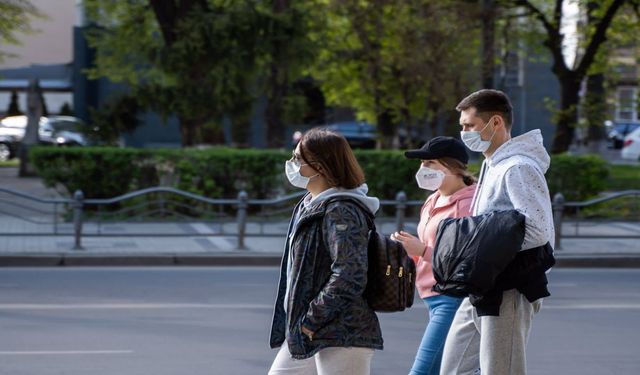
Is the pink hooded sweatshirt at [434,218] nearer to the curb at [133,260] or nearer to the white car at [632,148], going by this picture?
the curb at [133,260]

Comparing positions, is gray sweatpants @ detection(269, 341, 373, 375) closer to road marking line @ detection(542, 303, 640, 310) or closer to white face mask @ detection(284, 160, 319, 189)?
white face mask @ detection(284, 160, 319, 189)

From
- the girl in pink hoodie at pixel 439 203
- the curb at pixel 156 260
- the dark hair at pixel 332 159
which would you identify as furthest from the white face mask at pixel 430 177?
the curb at pixel 156 260

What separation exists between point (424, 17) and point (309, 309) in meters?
19.7

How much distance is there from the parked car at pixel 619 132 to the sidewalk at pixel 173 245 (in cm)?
3332

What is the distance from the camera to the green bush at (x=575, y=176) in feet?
63.2

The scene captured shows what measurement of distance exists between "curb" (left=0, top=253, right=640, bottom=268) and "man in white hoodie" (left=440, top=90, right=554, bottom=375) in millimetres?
9640

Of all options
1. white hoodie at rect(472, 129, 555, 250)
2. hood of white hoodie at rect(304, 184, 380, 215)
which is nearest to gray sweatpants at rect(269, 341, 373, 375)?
hood of white hoodie at rect(304, 184, 380, 215)

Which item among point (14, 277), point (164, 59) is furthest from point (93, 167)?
point (14, 277)

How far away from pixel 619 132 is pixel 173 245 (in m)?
39.3

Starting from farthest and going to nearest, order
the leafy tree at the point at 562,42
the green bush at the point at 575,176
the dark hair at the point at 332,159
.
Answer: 1. the leafy tree at the point at 562,42
2. the green bush at the point at 575,176
3. the dark hair at the point at 332,159

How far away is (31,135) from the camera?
28250 mm

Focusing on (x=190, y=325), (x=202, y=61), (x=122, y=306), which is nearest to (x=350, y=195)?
(x=190, y=325)

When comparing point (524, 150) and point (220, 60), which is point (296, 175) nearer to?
point (524, 150)

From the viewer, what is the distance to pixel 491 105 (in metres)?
4.64
